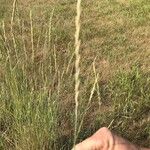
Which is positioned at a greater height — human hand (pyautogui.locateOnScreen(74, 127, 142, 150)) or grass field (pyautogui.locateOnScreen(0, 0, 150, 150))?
human hand (pyautogui.locateOnScreen(74, 127, 142, 150))

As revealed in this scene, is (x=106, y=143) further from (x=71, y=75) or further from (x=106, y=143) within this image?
(x=71, y=75)

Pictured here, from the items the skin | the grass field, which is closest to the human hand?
the skin

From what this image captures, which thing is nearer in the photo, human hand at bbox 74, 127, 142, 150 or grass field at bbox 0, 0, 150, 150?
human hand at bbox 74, 127, 142, 150

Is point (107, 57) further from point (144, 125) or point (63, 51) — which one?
point (144, 125)

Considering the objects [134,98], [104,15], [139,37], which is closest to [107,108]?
[134,98]

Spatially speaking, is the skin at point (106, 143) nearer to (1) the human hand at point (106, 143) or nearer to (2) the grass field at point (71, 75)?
(1) the human hand at point (106, 143)

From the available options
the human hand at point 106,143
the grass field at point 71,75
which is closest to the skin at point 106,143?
the human hand at point 106,143

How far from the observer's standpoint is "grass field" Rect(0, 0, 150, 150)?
311 cm

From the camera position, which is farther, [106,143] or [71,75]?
[71,75]

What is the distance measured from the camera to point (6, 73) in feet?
11.0

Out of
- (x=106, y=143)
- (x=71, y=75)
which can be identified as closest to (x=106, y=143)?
(x=106, y=143)

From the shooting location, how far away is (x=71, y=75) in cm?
430

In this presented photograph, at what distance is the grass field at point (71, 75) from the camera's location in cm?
311

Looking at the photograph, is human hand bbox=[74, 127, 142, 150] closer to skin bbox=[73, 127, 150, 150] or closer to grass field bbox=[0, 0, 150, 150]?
skin bbox=[73, 127, 150, 150]
